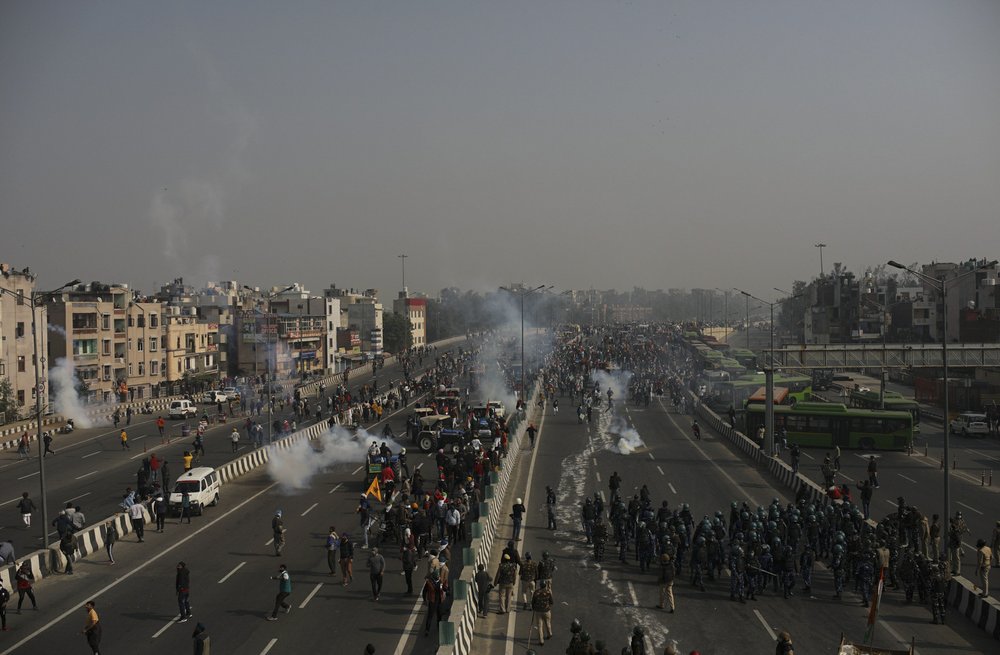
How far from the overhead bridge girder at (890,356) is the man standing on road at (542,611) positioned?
31837mm

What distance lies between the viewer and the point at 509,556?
755 inches

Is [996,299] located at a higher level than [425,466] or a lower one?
higher

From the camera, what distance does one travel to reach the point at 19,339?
60250 millimetres

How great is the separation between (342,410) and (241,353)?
41.6 metres

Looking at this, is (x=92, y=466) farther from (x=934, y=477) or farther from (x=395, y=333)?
(x=395, y=333)

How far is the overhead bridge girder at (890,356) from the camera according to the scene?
4666 cm

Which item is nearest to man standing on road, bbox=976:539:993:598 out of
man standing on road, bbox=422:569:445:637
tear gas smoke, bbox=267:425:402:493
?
man standing on road, bbox=422:569:445:637

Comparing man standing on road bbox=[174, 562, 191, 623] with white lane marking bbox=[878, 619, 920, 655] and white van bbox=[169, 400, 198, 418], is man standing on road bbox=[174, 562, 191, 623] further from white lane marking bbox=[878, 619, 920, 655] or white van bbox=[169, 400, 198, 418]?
white van bbox=[169, 400, 198, 418]

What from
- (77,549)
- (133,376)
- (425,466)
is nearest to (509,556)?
(77,549)

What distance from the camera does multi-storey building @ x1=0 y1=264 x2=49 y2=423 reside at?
58.6 m

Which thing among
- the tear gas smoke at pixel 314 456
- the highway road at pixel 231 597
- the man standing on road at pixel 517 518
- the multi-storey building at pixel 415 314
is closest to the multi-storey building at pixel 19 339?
the tear gas smoke at pixel 314 456

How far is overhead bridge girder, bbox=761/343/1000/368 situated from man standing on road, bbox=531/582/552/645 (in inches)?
1253

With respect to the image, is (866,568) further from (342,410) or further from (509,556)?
(342,410)

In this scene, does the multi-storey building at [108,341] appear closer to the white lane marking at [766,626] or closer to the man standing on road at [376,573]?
the man standing on road at [376,573]
